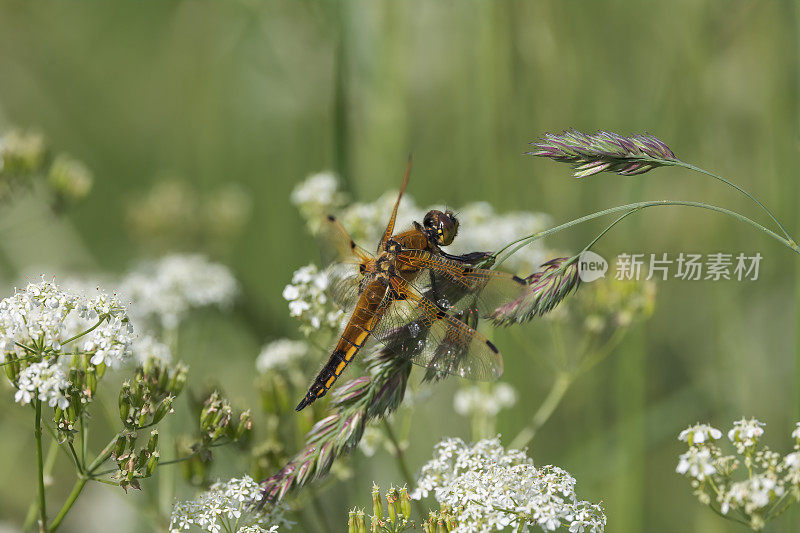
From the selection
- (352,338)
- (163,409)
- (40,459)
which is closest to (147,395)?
(163,409)

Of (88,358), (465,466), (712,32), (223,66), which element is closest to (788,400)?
(712,32)

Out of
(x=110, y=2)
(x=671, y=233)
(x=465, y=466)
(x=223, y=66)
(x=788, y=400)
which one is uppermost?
(x=110, y=2)

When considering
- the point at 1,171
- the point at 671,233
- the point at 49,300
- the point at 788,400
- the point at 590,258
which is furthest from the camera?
the point at 671,233

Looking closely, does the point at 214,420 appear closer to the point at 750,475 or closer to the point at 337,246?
the point at 337,246

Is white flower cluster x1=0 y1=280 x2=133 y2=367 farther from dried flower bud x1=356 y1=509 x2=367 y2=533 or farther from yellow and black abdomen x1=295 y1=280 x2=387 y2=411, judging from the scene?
dried flower bud x1=356 y1=509 x2=367 y2=533

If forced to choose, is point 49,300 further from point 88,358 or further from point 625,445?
point 625,445
